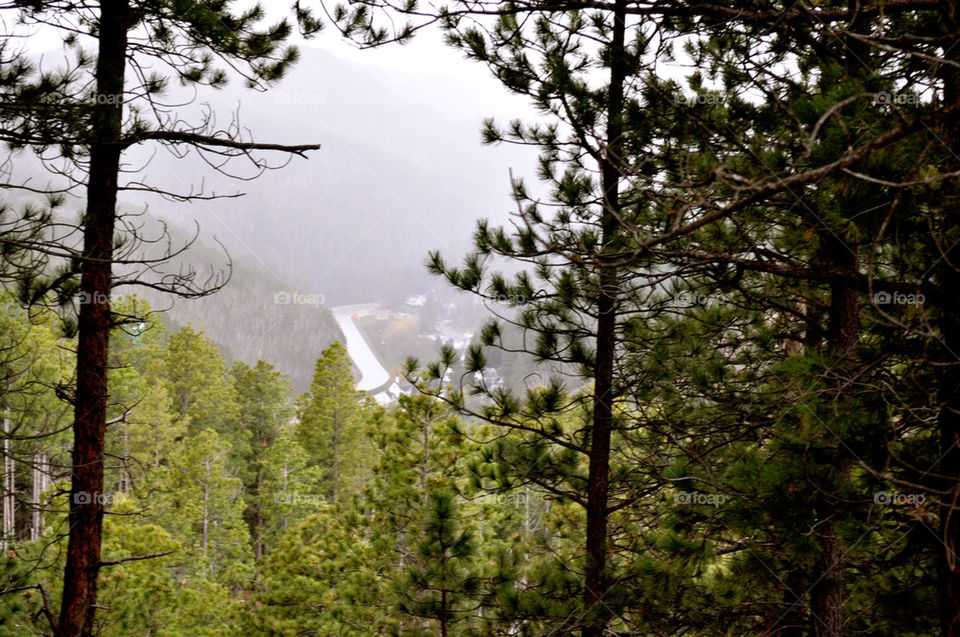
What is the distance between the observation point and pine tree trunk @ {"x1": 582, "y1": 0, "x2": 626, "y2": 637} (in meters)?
5.00

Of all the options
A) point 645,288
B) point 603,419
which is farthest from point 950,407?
point 603,419

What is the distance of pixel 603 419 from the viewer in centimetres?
528

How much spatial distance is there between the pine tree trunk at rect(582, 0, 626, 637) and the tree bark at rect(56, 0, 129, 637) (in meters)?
3.53

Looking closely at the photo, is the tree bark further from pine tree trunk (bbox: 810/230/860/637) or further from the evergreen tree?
the evergreen tree

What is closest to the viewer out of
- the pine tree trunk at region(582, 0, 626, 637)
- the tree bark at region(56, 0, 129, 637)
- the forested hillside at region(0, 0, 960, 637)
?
the forested hillside at region(0, 0, 960, 637)

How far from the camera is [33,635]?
6.11 metres

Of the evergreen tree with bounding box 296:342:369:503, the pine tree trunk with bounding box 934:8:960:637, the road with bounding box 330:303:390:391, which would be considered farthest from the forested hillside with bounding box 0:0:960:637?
the road with bounding box 330:303:390:391

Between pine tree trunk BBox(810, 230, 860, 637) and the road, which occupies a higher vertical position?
the road

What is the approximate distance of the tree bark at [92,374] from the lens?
3951 mm

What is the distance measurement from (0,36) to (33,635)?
573cm

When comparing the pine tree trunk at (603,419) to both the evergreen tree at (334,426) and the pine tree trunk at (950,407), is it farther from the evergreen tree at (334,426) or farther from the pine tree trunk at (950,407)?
the evergreen tree at (334,426)

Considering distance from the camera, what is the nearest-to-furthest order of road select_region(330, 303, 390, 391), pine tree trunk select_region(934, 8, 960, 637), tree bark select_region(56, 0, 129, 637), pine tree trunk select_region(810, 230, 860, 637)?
1. pine tree trunk select_region(934, 8, 960, 637)
2. pine tree trunk select_region(810, 230, 860, 637)
3. tree bark select_region(56, 0, 129, 637)
4. road select_region(330, 303, 390, 391)

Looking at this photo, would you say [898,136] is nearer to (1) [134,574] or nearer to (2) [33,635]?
(2) [33,635]

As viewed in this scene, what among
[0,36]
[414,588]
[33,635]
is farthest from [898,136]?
[33,635]
